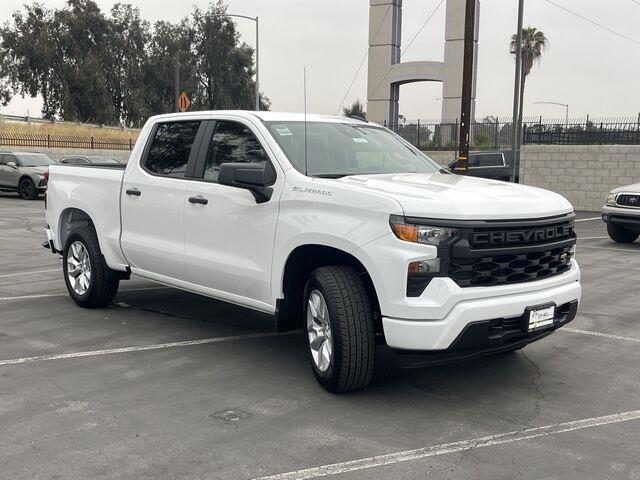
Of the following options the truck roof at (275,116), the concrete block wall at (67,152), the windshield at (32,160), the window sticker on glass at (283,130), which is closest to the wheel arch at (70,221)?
the truck roof at (275,116)

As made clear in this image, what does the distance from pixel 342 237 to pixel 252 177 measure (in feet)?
3.02

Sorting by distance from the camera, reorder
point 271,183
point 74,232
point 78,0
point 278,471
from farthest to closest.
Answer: point 78,0, point 74,232, point 271,183, point 278,471

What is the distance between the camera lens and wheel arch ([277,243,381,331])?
15.8ft

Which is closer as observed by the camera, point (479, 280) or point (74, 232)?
point (479, 280)

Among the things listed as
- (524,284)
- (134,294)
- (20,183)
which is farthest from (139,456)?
(20,183)

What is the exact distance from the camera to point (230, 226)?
561cm

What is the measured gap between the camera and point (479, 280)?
4516 mm

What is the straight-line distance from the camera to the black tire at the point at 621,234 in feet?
45.3

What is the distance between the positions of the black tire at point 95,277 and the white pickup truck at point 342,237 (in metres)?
0.22

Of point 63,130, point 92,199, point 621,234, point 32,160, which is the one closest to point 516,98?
point 621,234

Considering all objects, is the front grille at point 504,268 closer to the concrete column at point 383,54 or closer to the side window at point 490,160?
the side window at point 490,160

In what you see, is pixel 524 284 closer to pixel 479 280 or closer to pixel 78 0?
pixel 479 280

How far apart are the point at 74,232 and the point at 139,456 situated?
13.5 ft

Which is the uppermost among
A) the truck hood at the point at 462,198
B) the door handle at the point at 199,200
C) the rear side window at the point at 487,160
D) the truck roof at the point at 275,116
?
the truck roof at the point at 275,116
